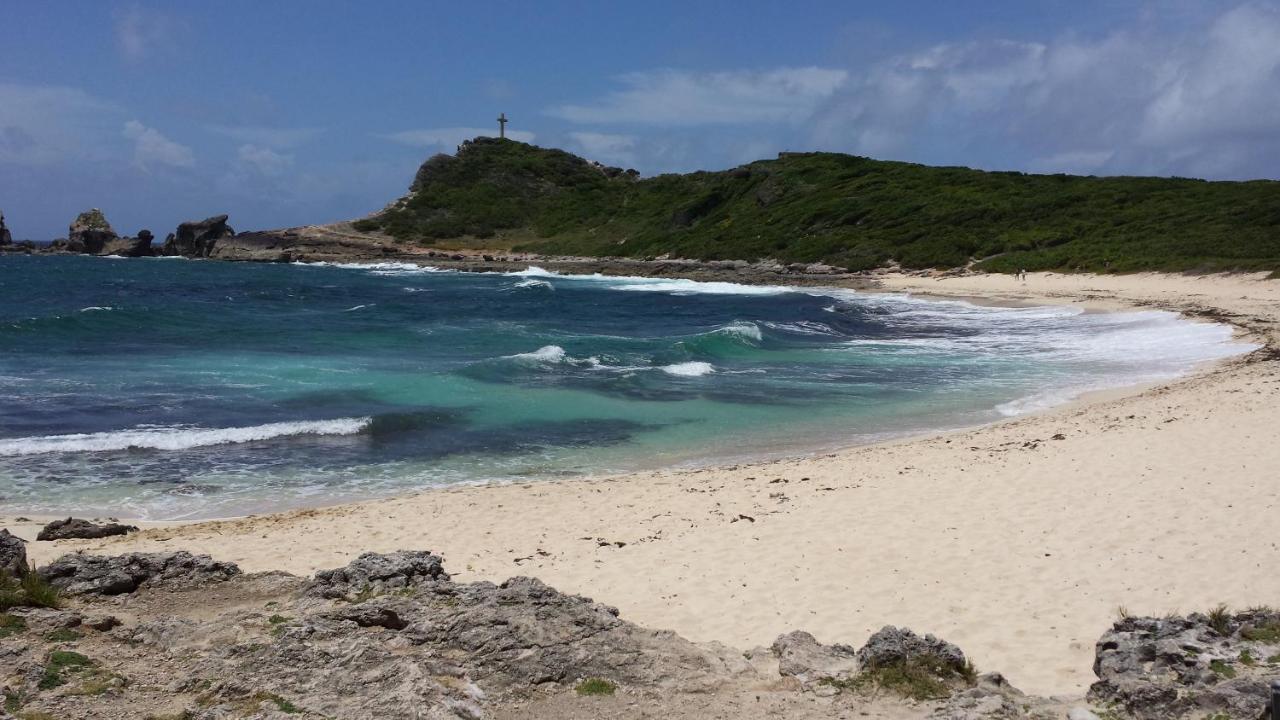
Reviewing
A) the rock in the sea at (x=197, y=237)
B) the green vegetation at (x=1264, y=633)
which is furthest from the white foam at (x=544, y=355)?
the rock in the sea at (x=197, y=237)

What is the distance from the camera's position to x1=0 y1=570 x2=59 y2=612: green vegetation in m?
5.47

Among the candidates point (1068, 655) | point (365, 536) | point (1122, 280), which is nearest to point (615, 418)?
point (365, 536)

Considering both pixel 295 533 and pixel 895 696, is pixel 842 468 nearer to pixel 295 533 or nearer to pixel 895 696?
pixel 295 533

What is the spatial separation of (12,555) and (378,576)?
238cm

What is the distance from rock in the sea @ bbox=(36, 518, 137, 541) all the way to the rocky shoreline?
3.77 meters

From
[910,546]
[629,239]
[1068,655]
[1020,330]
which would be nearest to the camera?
[1068,655]

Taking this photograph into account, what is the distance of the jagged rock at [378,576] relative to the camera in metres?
6.16

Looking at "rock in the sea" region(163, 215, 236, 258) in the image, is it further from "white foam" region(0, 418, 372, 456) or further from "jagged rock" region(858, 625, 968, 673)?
"jagged rock" region(858, 625, 968, 673)

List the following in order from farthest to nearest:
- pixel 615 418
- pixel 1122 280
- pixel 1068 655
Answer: pixel 1122 280
pixel 615 418
pixel 1068 655

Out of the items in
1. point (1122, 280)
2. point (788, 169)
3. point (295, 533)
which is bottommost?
point (295, 533)

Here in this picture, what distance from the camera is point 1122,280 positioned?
4006 centimetres

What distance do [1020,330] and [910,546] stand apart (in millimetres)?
21768

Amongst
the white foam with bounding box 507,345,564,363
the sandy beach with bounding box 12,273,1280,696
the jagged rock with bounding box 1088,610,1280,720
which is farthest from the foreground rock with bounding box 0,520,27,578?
the white foam with bounding box 507,345,564,363

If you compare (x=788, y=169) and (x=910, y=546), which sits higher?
(x=788, y=169)
